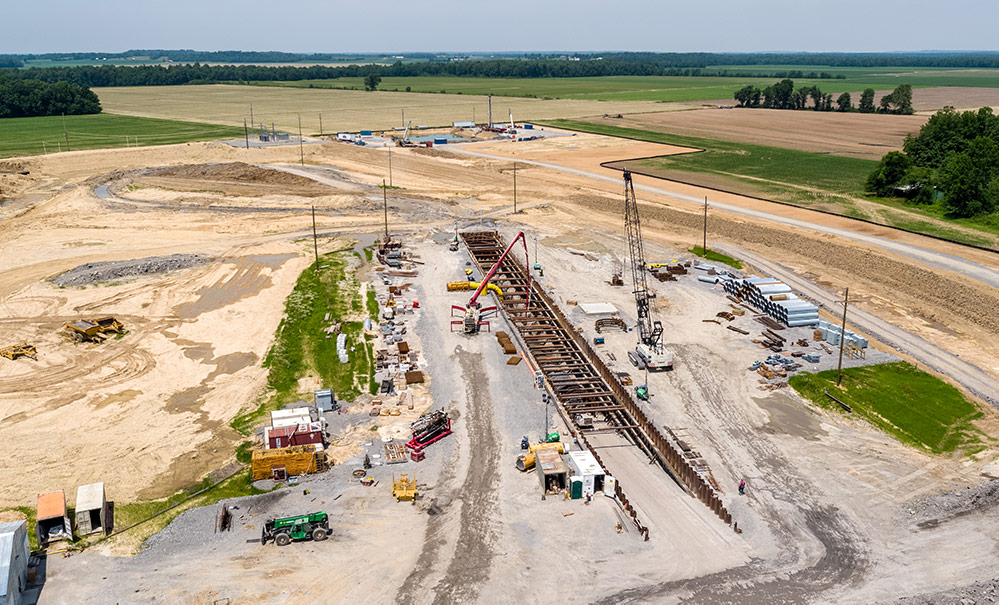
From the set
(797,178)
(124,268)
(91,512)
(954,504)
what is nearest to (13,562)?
(91,512)

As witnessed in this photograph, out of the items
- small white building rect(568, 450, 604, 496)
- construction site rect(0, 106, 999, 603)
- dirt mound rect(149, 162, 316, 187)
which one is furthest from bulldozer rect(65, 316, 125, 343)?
dirt mound rect(149, 162, 316, 187)

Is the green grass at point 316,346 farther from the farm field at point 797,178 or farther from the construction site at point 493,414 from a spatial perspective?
the farm field at point 797,178

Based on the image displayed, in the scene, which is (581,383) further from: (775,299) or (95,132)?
(95,132)

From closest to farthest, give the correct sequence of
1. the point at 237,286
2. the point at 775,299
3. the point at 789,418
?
the point at 789,418 < the point at 775,299 < the point at 237,286

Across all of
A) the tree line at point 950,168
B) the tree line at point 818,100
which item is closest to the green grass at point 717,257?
the tree line at point 950,168

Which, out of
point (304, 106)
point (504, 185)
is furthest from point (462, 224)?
point (304, 106)

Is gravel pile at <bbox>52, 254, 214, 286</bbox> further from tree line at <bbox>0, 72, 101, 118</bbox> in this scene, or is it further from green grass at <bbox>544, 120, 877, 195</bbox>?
tree line at <bbox>0, 72, 101, 118</bbox>

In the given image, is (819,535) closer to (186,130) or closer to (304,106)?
(186,130)
